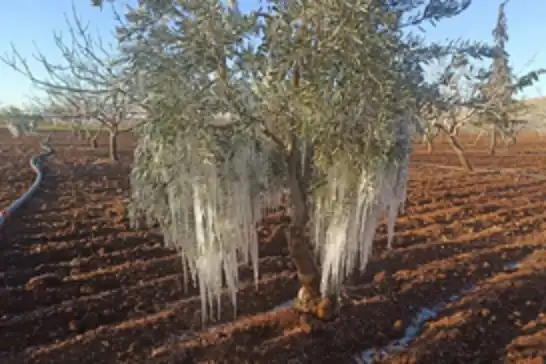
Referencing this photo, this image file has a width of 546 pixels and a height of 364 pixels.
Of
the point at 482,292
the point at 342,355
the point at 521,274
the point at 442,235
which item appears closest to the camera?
the point at 342,355

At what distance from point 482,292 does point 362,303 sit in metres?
1.82

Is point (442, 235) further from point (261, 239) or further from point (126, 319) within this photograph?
point (126, 319)

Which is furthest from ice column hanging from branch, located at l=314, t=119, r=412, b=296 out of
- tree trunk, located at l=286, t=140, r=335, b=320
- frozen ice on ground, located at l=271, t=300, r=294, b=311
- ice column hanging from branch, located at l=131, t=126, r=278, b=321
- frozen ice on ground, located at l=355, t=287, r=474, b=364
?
frozen ice on ground, located at l=271, t=300, r=294, b=311

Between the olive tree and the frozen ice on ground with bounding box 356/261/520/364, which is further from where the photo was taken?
the frozen ice on ground with bounding box 356/261/520/364

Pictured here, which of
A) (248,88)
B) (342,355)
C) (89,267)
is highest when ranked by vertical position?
(248,88)

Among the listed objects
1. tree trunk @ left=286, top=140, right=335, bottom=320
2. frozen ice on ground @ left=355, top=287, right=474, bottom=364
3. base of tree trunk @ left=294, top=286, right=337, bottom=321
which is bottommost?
frozen ice on ground @ left=355, top=287, right=474, bottom=364

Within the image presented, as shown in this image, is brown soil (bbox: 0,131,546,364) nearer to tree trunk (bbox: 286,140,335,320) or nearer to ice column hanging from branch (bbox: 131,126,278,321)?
tree trunk (bbox: 286,140,335,320)

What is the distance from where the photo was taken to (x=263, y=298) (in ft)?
20.6

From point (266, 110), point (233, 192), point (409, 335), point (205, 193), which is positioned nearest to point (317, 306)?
point (409, 335)

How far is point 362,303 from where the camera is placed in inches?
240

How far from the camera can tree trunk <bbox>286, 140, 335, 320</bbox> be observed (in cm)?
492

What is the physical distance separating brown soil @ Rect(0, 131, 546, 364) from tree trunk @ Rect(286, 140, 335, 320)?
23cm

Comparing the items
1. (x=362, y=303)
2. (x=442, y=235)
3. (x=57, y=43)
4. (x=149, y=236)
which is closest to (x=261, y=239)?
(x=149, y=236)

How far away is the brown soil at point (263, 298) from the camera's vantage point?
502 cm
